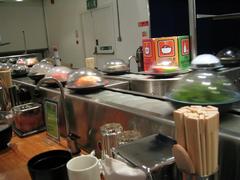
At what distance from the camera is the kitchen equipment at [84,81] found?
5.01 ft

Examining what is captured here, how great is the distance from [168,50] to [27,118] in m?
1.20

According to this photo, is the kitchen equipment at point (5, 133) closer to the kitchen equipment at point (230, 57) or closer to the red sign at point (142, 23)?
the kitchen equipment at point (230, 57)

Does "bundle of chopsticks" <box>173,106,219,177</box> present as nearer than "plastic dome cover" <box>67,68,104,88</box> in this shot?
Yes

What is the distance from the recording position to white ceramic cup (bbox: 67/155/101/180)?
2.57ft

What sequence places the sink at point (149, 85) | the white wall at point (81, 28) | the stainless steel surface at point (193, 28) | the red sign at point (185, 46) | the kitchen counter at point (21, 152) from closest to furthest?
the kitchen counter at point (21, 152) → the sink at point (149, 85) → the red sign at point (185, 46) → the stainless steel surface at point (193, 28) → the white wall at point (81, 28)

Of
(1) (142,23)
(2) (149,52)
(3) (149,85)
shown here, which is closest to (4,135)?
(3) (149,85)

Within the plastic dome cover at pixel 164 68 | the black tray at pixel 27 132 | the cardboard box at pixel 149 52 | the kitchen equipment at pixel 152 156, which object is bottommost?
the black tray at pixel 27 132

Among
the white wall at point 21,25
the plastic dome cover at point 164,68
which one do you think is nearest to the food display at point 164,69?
the plastic dome cover at point 164,68

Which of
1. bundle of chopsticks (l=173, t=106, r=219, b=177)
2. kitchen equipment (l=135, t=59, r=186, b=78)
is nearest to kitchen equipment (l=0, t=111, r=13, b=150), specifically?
kitchen equipment (l=135, t=59, r=186, b=78)

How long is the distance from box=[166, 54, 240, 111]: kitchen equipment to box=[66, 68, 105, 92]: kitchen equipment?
0.63 metres

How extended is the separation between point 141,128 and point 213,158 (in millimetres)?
485

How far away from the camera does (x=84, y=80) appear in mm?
1574

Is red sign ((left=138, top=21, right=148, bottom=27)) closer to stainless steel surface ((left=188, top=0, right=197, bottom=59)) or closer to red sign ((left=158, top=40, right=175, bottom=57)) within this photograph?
stainless steel surface ((left=188, top=0, right=197, bottom=59))

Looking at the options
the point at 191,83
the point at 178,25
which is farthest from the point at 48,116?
the point at 178,25
